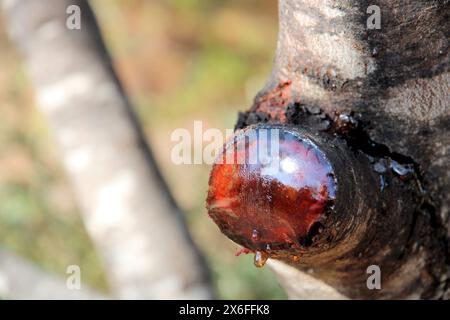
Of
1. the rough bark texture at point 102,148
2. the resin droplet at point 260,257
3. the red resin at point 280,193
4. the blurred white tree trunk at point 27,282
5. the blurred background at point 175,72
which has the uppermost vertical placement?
the blurred background at point 175,72

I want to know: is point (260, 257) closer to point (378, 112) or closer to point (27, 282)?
point (378, 112)

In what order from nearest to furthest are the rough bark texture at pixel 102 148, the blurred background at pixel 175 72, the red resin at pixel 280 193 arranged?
the red resin at pixel 280 193, the rough bark texture at pixel 102 148, the blurred background at pixel 175 72

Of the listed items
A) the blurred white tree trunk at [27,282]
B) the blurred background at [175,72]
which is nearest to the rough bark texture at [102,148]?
the blurred white tree trunk at [27,282]

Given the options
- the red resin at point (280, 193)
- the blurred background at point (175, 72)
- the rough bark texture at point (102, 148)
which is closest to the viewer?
the red resin at point (280, 193)

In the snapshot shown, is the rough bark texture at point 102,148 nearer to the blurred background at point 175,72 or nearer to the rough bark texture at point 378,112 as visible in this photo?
the rough bark texture at point 378,112

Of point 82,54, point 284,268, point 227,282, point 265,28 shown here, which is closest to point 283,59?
point 284,268

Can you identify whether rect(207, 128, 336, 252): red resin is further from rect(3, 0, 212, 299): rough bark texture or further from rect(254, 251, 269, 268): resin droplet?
rect(3, 0, 212, 299): rough bark texture

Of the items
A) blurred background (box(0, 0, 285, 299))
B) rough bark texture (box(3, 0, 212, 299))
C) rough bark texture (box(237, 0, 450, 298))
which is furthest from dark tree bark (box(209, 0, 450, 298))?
blurred background (box(0, 0, 285, 299))
